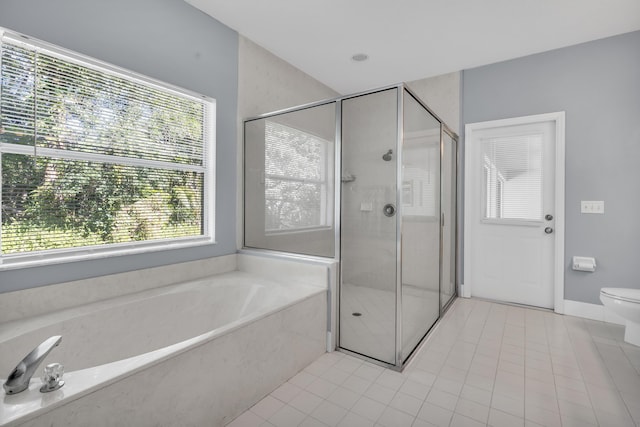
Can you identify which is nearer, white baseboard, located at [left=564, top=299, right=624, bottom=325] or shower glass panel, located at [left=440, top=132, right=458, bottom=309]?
white baseboard, located at [left=564, top=299, right=624, bottom=325]

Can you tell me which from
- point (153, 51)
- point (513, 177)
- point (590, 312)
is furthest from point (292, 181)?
point (590, 312)

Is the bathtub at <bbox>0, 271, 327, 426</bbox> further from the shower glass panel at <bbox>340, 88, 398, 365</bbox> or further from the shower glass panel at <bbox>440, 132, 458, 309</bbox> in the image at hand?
the shower glass panel at <bbox>440, 132, 458, 309</bbox>

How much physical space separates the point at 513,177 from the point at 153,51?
3407 millimetres

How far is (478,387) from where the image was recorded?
1.79 meters

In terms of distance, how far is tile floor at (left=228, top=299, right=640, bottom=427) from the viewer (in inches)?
60.3

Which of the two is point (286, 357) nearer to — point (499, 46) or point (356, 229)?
point (356, 229)

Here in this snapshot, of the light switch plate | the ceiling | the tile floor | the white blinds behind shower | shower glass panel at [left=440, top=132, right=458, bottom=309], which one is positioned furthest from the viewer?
the white blinds behind shower

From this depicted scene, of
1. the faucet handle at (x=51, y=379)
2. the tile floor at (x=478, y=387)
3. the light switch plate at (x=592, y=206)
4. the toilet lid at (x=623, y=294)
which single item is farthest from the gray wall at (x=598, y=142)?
the faucet handle at (x=51, y=379)

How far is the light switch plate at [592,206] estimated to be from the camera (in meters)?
2.78

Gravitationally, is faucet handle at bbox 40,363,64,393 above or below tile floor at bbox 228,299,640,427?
above

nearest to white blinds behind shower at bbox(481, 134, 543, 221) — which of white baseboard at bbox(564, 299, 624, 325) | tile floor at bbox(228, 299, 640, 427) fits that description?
white baseboard at bbox(564, 299, 624, 325)

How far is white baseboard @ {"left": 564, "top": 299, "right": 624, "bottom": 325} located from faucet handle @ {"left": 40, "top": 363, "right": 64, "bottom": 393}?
147 inches

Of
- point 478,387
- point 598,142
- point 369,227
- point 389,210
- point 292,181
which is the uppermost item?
point 598,142

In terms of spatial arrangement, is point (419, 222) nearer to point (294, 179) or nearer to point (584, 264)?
point (294, 179)
